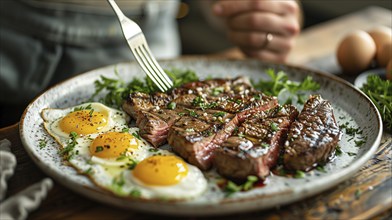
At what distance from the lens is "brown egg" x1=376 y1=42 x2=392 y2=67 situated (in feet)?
13.0

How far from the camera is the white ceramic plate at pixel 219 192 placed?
2.11 metres

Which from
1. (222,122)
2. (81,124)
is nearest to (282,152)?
(222,122)

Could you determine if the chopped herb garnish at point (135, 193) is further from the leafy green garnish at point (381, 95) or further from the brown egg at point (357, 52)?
the brown egg at point (357, 52)

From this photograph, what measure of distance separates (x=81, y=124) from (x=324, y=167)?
4.88ft

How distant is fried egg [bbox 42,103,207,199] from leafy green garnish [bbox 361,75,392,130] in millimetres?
1498

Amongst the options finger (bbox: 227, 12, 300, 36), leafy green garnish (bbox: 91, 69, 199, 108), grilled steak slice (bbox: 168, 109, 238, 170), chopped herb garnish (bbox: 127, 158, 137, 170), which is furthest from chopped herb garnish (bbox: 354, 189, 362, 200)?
finger (bbox: 227, 12, 300, 36)

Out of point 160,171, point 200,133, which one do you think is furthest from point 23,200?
point 200,133

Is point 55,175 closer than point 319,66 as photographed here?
Yes

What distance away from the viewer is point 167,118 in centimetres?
288

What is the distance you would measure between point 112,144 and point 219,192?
2.28ft

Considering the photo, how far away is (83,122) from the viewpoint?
2854 millimetres

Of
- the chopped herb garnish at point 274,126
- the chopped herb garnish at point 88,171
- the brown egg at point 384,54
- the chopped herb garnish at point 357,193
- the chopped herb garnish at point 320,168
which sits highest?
the brown egg at point 384,54

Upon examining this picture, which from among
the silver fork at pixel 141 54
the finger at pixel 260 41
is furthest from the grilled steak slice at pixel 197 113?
the finger at pixel 260 41

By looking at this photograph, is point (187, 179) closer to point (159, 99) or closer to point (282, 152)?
point (282, 152)
